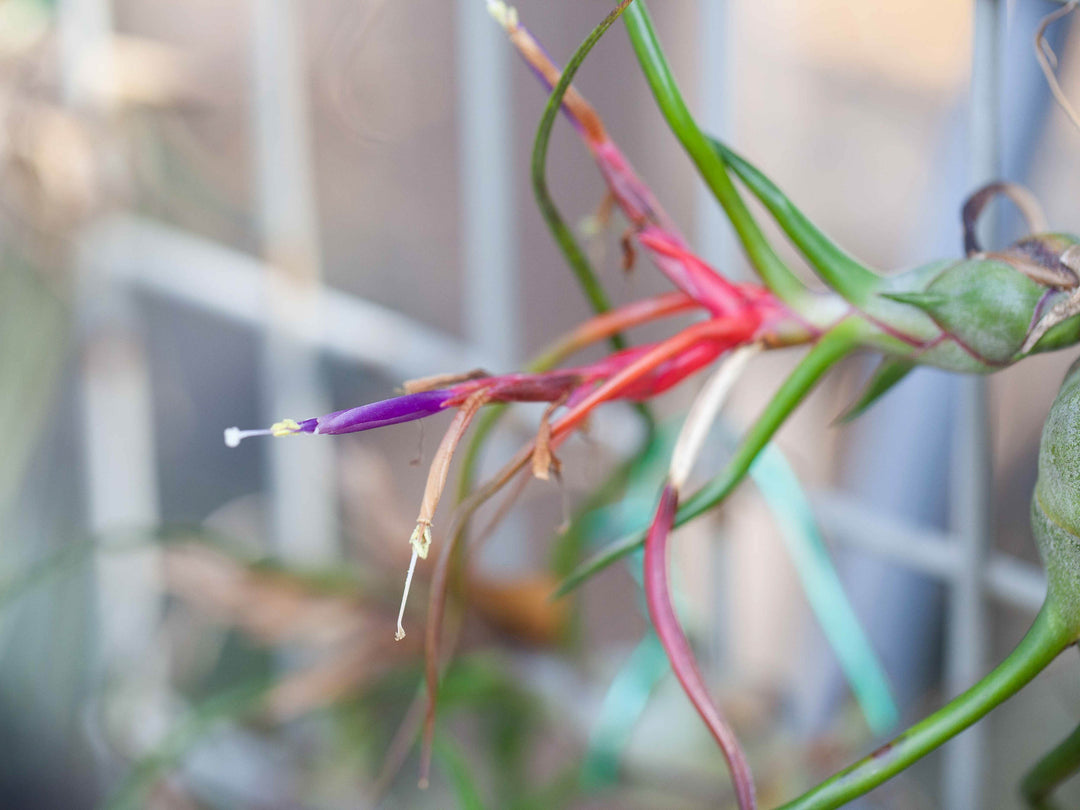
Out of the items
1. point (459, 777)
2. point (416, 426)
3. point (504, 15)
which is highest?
point (504, 15)

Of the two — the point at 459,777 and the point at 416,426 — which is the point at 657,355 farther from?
the point at 416,426

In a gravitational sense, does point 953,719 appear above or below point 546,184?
below

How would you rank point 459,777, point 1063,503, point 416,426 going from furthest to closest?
1. point 416,426
2. point 459,777
3. point 1063,503

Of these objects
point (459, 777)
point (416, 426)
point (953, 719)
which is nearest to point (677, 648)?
point (953, 719)

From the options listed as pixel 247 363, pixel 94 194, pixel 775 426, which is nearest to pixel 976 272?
pixel 775 426

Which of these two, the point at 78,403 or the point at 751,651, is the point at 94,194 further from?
the point at 751,651

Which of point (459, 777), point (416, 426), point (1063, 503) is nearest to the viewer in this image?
point (1063, 503)

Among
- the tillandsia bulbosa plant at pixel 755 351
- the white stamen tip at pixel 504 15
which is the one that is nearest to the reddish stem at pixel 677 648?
the tillandsia bulbosa plant at pixel 755 351
